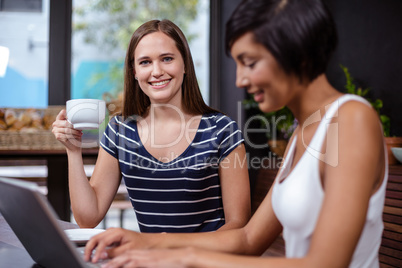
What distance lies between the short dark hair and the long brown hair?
35.2 inches

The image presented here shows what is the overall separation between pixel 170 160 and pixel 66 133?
383 mm

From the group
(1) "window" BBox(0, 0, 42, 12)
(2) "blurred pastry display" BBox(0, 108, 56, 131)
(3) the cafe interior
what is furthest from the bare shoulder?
(1) "window" BBox(0, 0, 42, 12)

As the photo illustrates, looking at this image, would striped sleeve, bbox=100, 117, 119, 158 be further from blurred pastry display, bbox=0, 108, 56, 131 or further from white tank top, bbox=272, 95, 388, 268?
blurred pastry display, bbox=0, 108, 56, 131

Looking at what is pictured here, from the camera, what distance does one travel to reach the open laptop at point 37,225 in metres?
0.70

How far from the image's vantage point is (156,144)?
5.43 ft

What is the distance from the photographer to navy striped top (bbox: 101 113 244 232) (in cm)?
156

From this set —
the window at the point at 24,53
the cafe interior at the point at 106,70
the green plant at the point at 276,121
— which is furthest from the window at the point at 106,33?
the green plant at the point at 276,121

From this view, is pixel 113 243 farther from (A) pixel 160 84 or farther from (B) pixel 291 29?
(A) pixel 160 84

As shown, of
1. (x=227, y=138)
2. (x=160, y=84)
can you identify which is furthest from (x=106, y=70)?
(x=227, y=138)

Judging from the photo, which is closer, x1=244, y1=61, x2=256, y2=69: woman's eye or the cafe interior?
x1=244, y1=61, x2=256, y2=69: woman's eye

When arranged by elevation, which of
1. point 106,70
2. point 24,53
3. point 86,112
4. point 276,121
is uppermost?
point 24,53

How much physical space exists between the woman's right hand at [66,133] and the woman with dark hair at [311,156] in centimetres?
76

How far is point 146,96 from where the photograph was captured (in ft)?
5.69

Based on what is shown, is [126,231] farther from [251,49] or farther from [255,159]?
[255,159]
